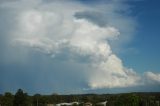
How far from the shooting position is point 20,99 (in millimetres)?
148000

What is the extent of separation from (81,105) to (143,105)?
109ft

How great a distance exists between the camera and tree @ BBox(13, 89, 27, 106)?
148 meters

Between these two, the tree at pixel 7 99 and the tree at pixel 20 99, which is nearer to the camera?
the tree at pixel 20 99

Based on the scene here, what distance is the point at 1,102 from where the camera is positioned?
157m

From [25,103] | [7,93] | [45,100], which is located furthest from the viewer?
[45,100]

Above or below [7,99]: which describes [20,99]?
below

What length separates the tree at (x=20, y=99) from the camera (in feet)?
484

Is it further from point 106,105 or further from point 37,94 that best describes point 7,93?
point 106,105

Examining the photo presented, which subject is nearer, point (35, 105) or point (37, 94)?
point (35, 105)

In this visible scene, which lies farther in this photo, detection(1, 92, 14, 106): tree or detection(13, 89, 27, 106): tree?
detection(1, 92, 14, 106): tree

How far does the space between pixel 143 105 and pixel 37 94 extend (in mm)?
54931

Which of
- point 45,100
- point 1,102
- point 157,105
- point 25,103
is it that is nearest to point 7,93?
point 1,102

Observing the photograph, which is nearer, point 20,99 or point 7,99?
point 20,99

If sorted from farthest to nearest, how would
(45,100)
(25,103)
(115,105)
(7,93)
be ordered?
1. (45,100)
2. (115,105)
3. (7,93)
4. (25,103)
